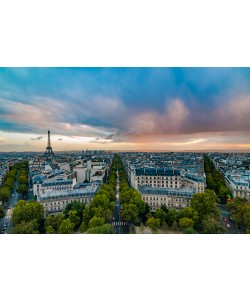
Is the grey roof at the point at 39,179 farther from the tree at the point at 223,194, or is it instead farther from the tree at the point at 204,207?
the tree at the point at 223,194

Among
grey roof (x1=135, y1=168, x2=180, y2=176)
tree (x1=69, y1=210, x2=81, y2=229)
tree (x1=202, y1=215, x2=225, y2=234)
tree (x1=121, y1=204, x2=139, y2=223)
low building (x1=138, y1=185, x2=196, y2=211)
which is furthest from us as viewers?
grey roof (x1=135, y1=168, x2=180, y2=176)

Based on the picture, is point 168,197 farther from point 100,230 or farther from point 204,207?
point 100,230

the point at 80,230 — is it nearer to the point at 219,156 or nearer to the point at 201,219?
the point at 201,219

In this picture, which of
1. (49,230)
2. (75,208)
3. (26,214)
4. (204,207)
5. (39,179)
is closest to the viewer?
(49,230)

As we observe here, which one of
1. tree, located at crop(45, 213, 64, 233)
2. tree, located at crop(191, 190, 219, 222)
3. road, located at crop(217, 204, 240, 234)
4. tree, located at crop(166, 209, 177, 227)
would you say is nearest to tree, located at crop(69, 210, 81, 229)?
tree, located at crop(45, 213, 64, 233)

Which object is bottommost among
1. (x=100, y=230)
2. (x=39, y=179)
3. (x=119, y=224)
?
(x=119, y=224)

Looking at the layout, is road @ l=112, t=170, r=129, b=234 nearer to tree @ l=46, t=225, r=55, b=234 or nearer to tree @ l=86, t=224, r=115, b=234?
tree @ l=86, t=224, r=115, b=234

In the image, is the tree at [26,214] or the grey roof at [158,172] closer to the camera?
the tree at [26,214]

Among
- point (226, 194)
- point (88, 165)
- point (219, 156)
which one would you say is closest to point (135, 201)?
point (226, 194)

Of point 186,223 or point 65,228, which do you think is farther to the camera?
point 186,223

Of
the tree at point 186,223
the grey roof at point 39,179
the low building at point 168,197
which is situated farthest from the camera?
the grey roof at point 39,179

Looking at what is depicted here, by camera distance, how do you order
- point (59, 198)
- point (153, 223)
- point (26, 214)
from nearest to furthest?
point (153, 223) < point (26, 214) < point (59, 198)

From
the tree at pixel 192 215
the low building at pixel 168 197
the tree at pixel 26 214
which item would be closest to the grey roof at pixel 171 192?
the low building at pixel 168 197

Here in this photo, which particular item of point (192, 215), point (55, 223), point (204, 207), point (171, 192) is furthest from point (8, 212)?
point (204, 207)
